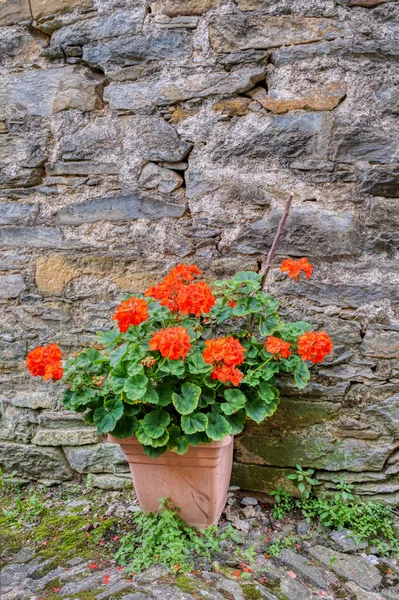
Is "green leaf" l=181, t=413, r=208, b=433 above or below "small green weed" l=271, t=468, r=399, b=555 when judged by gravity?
above

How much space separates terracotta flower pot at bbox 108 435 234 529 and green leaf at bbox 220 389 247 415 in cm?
15

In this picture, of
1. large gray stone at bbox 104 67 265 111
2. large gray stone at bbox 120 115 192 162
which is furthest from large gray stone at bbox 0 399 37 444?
large gray stone at bbox 104 67 265 111

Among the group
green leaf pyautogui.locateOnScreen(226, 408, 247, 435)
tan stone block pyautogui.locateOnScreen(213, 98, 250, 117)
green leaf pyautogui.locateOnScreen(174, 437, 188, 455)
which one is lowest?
green leaf pyautogui.locateOnScreen(174, 437, 188, 455)

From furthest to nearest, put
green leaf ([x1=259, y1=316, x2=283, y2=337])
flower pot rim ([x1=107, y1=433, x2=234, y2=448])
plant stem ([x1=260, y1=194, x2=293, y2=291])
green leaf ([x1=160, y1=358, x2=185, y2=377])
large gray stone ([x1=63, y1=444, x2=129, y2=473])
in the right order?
large gray stone ([x1=63, y1=444, x2=129, y2=473]), plant stem ([x1=260, y1=194, x2=293, y2=291]), green leaf ([x1=259, y1=316, x2=283, y2=337]), flower pot rim ([x1=107, y1=433, x2=234, y2=448]), green leaf ([x1=160, y1=358, x2=185, y2=377])

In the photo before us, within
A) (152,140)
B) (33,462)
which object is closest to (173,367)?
(152,140)

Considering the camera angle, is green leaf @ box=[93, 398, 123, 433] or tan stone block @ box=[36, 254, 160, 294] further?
tan stone block @ box=[36, 254, 160, 294]

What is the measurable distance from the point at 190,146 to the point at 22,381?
1406mm

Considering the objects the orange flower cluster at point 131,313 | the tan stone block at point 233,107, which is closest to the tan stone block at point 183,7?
the tan stone block at point 233,107

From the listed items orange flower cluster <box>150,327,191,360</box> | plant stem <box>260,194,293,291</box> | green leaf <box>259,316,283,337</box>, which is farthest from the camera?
plant stem <box>260,194,293,291</box>

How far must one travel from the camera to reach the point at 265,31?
203 cm

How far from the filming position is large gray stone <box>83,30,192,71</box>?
211 centimetres

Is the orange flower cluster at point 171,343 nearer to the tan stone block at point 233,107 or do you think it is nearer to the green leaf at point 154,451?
the green leaf at point 154,451

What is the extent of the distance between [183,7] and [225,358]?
156cm

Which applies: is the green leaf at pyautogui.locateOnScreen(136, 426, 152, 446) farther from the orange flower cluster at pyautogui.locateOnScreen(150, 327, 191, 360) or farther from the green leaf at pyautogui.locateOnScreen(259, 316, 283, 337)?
the green leaf at pyautogui.locateOnScreen(259, 316, 283, 337)
